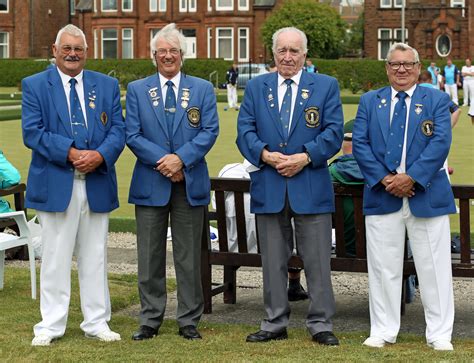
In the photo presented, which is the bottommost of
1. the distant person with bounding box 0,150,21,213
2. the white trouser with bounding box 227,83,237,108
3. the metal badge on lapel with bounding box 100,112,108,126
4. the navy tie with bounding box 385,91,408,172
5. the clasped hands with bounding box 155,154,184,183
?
the distant person with bounding box 0,150,21,213

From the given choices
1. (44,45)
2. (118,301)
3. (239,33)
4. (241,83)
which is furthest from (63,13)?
(118,301)

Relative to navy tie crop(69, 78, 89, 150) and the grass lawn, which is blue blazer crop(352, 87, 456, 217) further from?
navy tie crop(69, 78, 89, 150)

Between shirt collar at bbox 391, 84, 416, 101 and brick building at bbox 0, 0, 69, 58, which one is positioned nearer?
shirt collar at bbox 391, 84, 416, 101

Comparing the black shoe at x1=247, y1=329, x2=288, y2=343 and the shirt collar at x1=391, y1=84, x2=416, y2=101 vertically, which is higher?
the shirt collar at x1=391, y1=84, x2=416, y2=101

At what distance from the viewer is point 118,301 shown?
26.6 ft

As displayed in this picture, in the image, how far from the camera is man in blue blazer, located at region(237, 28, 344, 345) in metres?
6.82

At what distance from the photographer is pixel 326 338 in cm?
679

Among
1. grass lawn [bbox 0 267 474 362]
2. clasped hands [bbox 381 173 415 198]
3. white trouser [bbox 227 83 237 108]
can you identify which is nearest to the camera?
grass lawn [bbox 0 267 474 362]

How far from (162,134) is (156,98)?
22 cm

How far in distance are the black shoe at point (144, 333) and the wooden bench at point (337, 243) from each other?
0.89 meters

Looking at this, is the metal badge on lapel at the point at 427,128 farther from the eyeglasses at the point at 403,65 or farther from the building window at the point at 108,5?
the building window at the point at 108,5

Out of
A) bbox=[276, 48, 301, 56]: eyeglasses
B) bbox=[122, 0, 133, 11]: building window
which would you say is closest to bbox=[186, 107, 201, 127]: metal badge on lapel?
bbox=[276, 48, 301, 56]: eyeglasses

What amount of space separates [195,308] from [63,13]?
65681 millimetres

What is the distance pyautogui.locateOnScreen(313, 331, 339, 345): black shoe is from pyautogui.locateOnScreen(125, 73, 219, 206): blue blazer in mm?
1022
